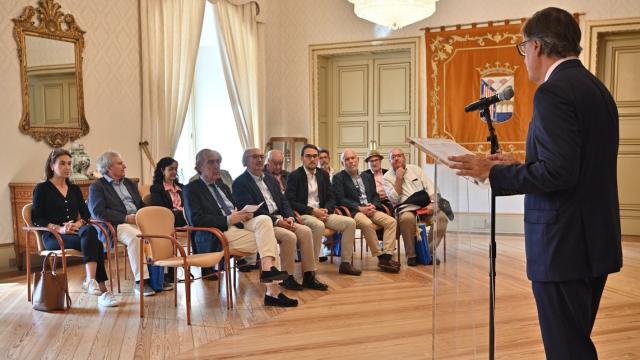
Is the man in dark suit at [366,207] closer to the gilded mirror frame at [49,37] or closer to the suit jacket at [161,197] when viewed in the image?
the suit jacket at [161,197]

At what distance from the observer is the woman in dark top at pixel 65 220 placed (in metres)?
4.53

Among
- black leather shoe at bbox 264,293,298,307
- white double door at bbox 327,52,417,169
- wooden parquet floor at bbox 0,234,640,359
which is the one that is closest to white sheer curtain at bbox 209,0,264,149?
white double door at bbox 327,52,417,169

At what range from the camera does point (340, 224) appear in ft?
18.1

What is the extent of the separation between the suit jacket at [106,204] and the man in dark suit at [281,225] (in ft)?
3.46

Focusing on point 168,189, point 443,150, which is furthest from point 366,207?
point 443,150

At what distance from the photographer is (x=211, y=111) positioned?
8477 millimetres

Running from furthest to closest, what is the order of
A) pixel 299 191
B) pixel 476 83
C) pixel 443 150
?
pixel 476 83 → pixel 299 191 → pixel 443 150

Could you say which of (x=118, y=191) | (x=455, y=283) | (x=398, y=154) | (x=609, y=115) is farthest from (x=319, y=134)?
(x=609, y=115)

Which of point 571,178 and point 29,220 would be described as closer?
point 571,178

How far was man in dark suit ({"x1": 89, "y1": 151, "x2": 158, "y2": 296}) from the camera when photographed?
4676mm

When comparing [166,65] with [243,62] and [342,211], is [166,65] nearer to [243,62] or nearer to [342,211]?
[243,62]

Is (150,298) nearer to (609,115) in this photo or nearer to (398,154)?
(398,154)

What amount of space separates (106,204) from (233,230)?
128 cm

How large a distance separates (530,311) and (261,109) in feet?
19.1
